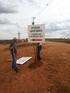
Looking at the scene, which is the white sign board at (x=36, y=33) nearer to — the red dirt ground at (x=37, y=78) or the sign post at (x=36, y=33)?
the sign post at (x=36, y=33)

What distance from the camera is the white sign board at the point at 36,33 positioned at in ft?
54.9

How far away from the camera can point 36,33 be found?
16.9 meters

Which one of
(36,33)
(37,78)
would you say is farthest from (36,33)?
(37,78)

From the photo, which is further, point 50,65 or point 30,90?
point 50,65

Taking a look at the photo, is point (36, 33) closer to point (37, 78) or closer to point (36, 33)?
point (36, 33)

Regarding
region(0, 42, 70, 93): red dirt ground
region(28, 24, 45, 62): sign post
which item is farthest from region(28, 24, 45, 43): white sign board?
region(0, 42, 70, 93): red dirt ground

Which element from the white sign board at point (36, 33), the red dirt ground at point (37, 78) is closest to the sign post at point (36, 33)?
the white sign board at point (36, 33)

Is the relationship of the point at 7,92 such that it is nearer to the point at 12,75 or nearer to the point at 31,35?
the point at 12,75

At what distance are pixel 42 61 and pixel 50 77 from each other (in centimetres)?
338

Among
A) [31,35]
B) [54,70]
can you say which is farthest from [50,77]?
[31,35]

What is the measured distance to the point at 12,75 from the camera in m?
14.6

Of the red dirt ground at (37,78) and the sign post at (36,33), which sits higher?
the sign post at (36,33)

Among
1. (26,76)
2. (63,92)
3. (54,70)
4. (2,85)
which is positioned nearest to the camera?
(63,92)

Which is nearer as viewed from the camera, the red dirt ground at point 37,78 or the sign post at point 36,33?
the red dirt ground at point 37,78
